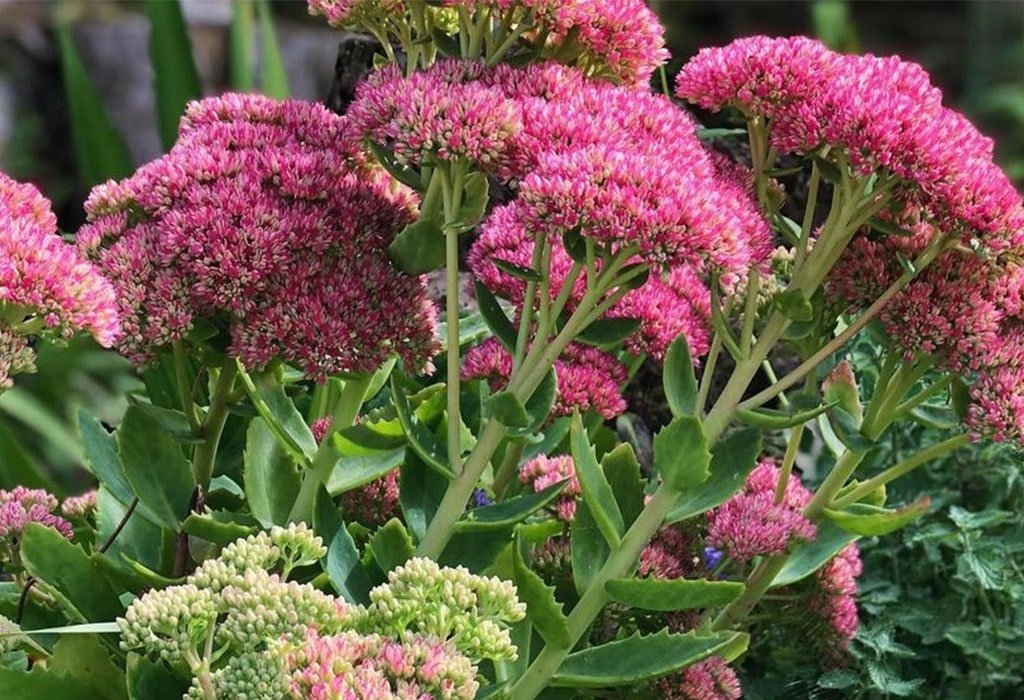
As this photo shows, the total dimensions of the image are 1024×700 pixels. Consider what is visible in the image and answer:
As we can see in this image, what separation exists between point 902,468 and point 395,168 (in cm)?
63

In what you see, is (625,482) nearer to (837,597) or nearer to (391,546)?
(391,546)

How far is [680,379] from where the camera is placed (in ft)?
5.19

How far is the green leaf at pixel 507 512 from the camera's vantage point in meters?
1.48

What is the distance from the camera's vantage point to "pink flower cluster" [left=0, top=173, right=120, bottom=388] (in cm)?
132

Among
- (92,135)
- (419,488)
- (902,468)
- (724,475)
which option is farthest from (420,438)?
(92,135)

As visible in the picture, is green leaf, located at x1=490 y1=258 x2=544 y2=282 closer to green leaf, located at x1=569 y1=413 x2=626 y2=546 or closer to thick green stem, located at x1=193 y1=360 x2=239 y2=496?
green leaf, located at x1=569 y1=413 x2=626 y2=546

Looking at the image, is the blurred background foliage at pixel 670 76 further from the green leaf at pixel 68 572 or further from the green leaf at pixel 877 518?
the green leaf at pixel 68 572

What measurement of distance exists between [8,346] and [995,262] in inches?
36.8

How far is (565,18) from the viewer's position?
58.2 inches

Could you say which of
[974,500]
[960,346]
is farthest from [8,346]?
[974,500]

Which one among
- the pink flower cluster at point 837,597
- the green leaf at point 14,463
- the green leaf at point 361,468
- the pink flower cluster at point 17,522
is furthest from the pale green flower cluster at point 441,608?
the green leaf at point 14,463

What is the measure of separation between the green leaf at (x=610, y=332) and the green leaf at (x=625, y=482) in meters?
0.14

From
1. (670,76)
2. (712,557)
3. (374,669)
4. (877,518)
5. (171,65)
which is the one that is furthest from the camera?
(171,65)

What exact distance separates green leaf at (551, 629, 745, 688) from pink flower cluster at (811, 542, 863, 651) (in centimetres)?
40
